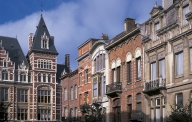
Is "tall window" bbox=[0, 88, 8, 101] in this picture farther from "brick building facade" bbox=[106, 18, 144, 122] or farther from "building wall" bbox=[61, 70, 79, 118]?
"brick building facade" bbox=[106, 18, 144, 122]

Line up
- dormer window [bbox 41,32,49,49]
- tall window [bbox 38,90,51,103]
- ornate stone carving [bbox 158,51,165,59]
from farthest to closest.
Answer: dormer window [bbox 41,32,49,49] < tall window [bbox 38,90,51,103] < ornate stone carving [bbox 158,51,165,59]

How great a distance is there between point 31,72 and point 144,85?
47585 mm

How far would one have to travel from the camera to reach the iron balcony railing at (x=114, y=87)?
35.9 metres

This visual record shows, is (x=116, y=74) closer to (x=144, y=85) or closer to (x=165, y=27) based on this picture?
(x=144, y=85)

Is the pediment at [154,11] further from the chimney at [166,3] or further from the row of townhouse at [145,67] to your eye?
the chimney at [166,3]

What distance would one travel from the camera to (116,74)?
37156 mm

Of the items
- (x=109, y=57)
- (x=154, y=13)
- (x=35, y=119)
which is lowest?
(x=35, y=119)

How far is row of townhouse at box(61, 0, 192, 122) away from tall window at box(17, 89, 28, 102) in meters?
30.8

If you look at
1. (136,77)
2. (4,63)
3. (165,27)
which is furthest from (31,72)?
(165,27)

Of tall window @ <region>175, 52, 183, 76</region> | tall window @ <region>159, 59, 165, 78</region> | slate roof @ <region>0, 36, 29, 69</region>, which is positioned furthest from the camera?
slate roof @ <region>0, 36, 29, 69</region>

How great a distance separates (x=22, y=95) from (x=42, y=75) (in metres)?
5.76

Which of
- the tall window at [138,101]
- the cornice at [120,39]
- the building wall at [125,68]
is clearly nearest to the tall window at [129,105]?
the building wall at [125,68]

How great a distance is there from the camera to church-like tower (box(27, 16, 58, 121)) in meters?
74.6

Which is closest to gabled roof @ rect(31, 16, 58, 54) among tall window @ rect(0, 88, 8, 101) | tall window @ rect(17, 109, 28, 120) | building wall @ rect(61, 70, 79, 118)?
tall window @ rect(0, 88, 8, 101)
